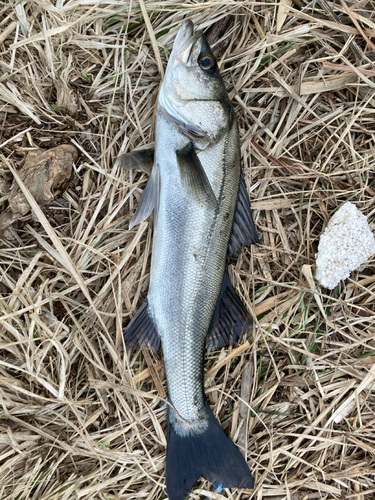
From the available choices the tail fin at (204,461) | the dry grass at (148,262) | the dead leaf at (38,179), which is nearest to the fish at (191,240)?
the tail fin at (204,461)

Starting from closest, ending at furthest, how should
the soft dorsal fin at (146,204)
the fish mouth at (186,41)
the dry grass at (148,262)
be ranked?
the fish mouth at (186,41), the dry grass at (148,262), the soft dorsal fin at (146,204)

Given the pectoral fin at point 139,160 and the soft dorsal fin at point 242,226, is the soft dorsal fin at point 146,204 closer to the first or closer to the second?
the pectoral fin at point 139,160

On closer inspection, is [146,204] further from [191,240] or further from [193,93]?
[193,93]

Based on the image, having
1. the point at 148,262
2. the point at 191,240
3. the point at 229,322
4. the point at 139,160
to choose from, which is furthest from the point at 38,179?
the point at 229,322

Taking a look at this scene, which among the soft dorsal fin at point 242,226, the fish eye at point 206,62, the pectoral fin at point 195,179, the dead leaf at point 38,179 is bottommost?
the soft dorsal fin at point 242,226

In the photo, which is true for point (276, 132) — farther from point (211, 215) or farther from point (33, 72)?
point (33, 72)
